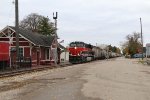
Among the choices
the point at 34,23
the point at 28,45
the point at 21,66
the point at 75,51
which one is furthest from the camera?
the point at 34,23

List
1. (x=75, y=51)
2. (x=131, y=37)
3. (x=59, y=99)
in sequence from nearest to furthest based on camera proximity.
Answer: (x=59, y=99) < (x=75, y=51) < (x=131, y=37)

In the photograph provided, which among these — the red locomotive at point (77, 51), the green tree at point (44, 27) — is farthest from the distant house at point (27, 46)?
the green tree at point (44, 27)

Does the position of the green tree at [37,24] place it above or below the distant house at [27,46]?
above

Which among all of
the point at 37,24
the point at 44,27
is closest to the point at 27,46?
the point at 44,27

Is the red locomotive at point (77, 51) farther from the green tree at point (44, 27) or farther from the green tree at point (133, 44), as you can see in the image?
the green tree at point (133, 44)

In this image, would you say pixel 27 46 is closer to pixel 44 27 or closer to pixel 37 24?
pixel 44 27

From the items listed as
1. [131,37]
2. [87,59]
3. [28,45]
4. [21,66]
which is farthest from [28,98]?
[131,37]

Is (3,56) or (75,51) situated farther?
(75,51)

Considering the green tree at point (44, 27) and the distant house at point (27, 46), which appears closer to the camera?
the distant house at point (27, 46)

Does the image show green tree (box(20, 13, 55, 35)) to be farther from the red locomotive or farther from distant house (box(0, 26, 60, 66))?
distant house (box(0, 26, 60, 66))

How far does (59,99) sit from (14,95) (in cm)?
255

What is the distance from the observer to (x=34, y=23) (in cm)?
11412

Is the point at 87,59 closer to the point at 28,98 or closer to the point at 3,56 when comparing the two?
the point at 3,56

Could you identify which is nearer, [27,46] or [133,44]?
[27,46]
